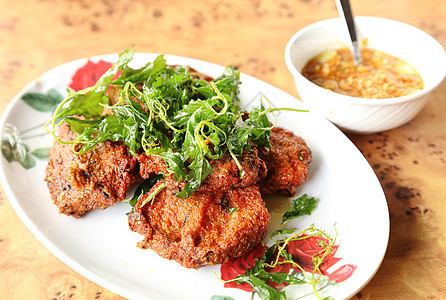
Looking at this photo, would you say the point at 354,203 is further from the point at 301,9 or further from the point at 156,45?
the point at 301,9

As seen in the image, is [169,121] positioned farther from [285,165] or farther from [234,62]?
[234,62]

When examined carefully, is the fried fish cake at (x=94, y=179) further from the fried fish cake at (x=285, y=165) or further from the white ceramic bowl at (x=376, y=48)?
the white ceramic bowl at (x=376, y=48)

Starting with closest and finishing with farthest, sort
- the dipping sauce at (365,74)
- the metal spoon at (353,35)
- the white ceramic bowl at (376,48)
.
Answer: the white ceramic bowl at (376,48) → the dipping sauce at (365,74) → the metal spoon at (353,35)

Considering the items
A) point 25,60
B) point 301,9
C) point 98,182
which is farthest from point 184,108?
point 301,9

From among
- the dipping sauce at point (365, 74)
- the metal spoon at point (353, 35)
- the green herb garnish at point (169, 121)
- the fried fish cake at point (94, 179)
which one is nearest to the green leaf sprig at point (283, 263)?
the green herb garnish at point (169, 121)

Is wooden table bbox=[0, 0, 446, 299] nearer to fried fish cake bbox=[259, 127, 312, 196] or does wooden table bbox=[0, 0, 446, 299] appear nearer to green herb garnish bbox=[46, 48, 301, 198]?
fried fish cake bbox=[259, 127, 312, 196]

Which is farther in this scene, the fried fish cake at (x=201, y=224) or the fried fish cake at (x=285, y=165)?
the fried fish cake at (x=285, y=165)
